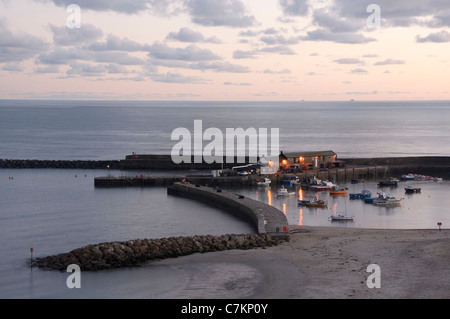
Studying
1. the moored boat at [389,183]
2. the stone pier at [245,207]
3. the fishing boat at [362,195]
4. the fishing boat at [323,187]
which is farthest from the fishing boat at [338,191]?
the stone pier at [245,207]

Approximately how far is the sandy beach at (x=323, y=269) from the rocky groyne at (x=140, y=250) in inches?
30.3

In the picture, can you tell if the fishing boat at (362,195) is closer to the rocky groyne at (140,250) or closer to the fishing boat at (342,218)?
the fishing boat at (342,218)

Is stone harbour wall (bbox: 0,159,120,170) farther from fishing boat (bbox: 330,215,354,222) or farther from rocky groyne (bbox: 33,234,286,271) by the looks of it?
rocky groyne (bbox: 33,234,286,271)

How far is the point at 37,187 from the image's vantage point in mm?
61156

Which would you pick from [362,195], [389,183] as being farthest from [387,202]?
[389,183]

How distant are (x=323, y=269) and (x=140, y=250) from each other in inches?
368

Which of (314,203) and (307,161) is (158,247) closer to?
(314,203)

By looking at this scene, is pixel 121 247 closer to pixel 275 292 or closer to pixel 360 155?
pixel 275 292

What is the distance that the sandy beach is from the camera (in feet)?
83.5

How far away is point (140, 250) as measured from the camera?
103 ft

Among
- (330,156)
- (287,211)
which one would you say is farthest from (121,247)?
(330,156)

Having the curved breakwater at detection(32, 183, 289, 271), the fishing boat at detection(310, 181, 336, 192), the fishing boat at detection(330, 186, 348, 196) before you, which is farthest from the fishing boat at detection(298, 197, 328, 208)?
the curved breakwater at detection(32, 183, 289, 271)

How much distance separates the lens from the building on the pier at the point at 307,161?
221ft
